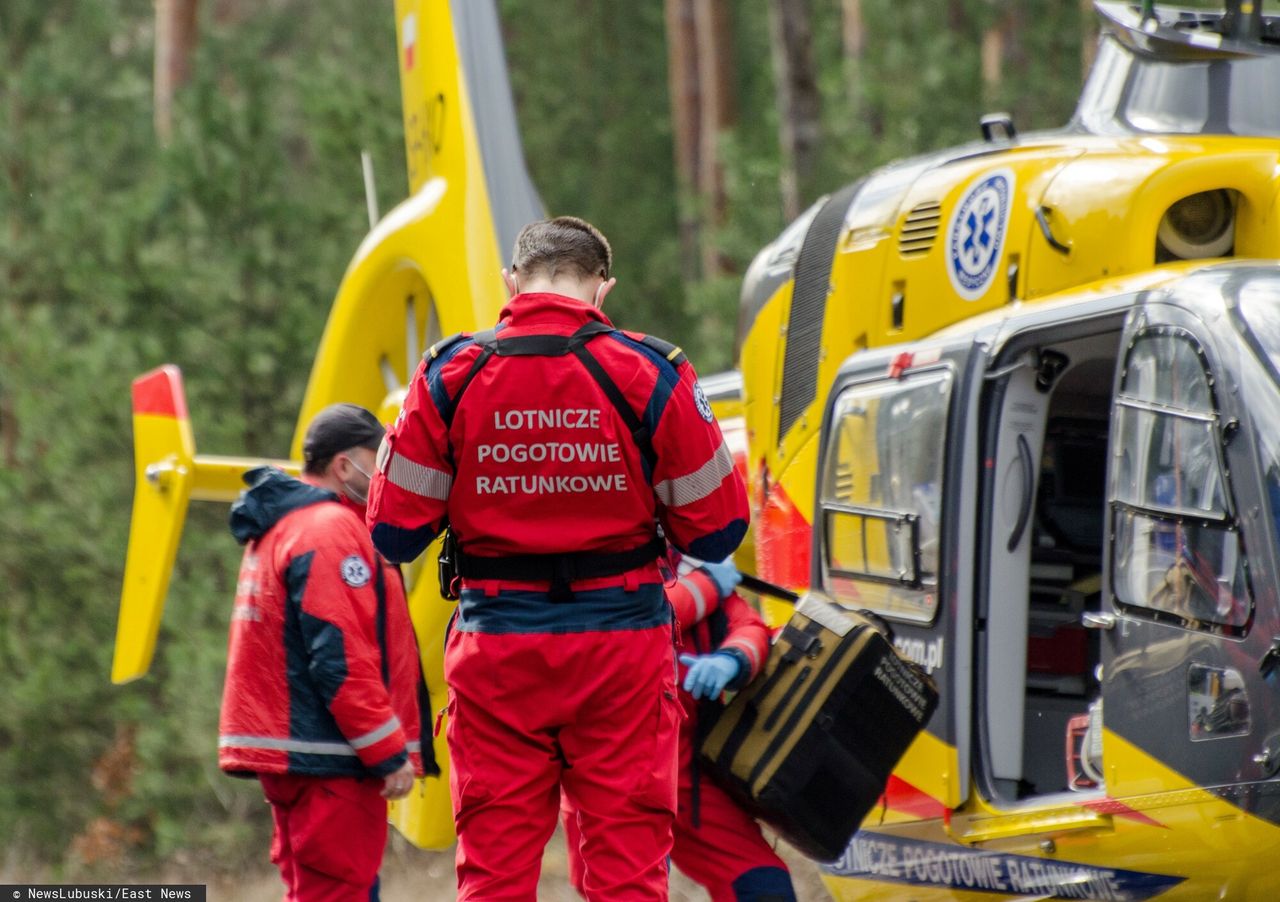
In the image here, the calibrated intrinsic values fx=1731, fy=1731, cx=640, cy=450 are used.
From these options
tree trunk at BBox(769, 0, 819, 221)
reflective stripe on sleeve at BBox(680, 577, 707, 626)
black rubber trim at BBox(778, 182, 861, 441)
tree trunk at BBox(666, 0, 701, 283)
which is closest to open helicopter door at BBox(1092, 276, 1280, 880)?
reflective stripe on sleeve at BBox(680, 577, 707, 626)

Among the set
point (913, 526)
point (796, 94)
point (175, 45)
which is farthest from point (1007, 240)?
point (175, 45)

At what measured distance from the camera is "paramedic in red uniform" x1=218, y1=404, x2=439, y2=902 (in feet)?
15.0

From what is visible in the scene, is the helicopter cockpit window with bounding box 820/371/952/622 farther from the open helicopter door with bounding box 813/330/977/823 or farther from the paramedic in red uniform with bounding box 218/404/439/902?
the paramedic in red uniform with bounding box 218/404/439/902

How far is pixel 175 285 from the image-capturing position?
1058 centimetres

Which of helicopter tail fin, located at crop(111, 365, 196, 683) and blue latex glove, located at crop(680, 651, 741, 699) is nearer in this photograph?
blue latex glove, located at crop(680, 651, 741, 699)

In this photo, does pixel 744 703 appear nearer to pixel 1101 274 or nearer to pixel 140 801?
pixel 1101 274

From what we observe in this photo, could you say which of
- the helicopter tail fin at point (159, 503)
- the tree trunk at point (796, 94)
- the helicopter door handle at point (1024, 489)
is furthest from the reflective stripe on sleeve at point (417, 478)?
the tree trunk at point (796, 94)

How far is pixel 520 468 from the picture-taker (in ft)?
11.8

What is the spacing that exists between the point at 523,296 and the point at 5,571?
808 centimetres

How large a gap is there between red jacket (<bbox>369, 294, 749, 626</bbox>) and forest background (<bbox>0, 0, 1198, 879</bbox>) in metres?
6.56

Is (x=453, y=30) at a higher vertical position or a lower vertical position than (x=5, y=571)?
higher

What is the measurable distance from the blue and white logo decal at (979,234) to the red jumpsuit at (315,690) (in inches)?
79.7

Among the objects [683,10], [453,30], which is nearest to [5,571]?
[453,30]

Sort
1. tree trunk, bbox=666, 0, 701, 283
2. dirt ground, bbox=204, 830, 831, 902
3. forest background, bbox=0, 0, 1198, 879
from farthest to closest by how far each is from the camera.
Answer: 1. tree trunk, bbox=666, 0, 701, 283
2. forest background, bbox=0, 0, 1198, 879
3. dirt ground, bbox=204, 830, 831, 902
